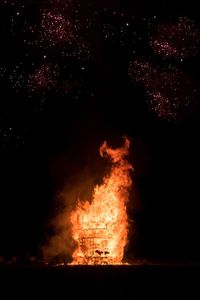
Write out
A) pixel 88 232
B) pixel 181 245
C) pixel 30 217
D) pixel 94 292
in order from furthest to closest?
pixel 30 217 < pixel 181 245 < pixel 88 232 < pixel 94 292

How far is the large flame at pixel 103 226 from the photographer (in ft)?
45.2

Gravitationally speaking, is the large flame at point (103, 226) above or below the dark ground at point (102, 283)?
above

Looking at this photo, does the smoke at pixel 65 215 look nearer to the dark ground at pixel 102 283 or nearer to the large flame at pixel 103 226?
the large flame at pixel 103 226

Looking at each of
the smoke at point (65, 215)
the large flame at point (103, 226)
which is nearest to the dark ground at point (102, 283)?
the large flame at point (103, 226)

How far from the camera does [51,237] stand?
1822cm

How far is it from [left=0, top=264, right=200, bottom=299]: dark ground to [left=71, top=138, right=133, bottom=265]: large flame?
3.82 meters

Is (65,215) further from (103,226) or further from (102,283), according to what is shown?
(102,283)

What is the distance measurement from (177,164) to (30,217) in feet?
18.9

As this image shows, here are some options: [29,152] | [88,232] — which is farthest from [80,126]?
[88,232]

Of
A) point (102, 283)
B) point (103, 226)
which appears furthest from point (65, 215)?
point (102, 283)

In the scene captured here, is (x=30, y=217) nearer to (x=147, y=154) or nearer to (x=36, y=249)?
(x=36, y=249)

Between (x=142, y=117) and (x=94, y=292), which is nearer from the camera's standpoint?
(x=94, y=292)

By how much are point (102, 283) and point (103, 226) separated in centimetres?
450

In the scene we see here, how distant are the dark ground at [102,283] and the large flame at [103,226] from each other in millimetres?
3815
